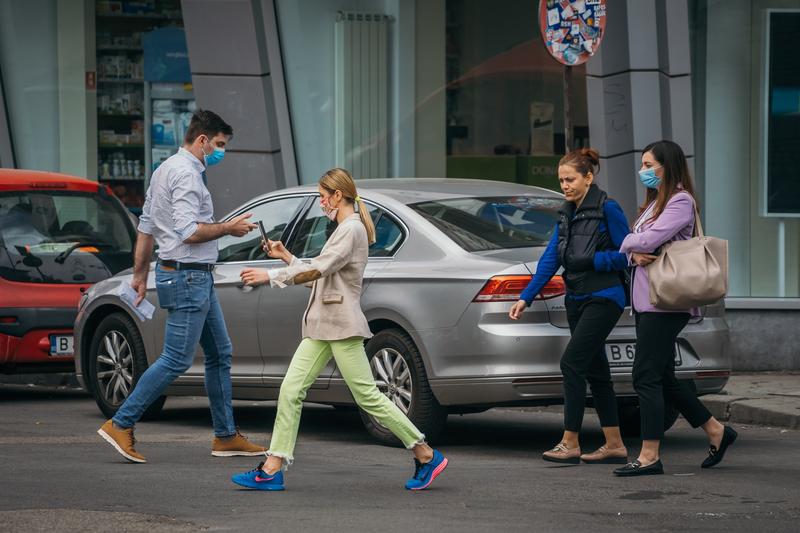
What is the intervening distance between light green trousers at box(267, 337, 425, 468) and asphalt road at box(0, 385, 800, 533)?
0.26 m

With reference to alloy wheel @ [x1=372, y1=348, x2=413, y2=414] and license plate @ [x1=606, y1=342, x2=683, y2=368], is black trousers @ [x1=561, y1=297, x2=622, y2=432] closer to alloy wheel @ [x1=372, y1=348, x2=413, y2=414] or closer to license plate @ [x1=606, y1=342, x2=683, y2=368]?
license plate @ [x1=606, y1=342, x2=683, y2=368]

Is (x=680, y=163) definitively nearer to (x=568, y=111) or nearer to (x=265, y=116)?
(x=568, y=111)

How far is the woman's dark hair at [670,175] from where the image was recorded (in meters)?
8.45

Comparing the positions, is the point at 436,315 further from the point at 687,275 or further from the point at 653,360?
the point at 687,275

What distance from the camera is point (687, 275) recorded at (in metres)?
8.30

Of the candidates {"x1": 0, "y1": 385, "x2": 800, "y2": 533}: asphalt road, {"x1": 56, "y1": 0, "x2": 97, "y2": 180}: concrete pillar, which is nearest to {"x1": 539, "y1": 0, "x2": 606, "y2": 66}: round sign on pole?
{"x1": 0, "y1": 385, "x2": 800, "y2": 533}: asphalt road

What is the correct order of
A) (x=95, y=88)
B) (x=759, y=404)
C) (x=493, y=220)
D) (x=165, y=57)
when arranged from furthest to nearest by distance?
1. (x=95, y=88)
2. (x=165, y=57)
3. (x=759, y=404)
4. (x=493, y=220)

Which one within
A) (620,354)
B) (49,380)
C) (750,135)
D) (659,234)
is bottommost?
(49,380)

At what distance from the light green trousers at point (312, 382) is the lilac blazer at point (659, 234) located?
1433 mm

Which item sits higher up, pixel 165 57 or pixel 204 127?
pixel 165 57

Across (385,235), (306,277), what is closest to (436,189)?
(385,235)

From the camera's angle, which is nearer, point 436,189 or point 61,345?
point 436,189

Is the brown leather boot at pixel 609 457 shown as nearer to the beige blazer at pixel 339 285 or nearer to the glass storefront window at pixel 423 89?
the beige blazer at pixel 339 285

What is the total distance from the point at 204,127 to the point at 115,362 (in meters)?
2.61
